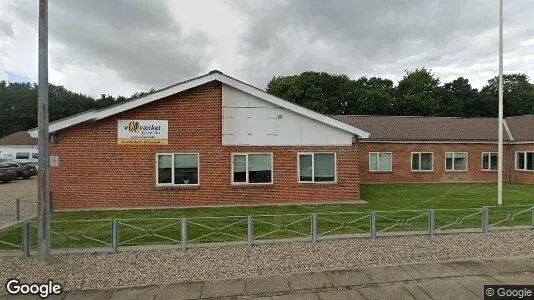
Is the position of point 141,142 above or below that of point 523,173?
above

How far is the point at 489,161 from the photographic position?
25.7 meters

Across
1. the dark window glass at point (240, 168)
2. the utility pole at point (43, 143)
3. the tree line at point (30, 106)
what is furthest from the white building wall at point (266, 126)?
the tree line at point (30, 106)

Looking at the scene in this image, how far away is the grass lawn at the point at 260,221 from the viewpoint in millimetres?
9305

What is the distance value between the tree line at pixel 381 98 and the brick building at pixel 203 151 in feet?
116

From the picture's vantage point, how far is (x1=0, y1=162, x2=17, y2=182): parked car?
25.6m

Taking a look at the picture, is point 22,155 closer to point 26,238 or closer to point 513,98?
point 26,238

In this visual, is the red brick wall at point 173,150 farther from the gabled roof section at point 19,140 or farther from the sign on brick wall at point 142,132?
the gabled roof section at point 19,140

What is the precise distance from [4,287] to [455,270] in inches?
346

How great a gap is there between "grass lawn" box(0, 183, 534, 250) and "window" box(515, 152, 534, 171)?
9788mm

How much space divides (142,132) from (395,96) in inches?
2249

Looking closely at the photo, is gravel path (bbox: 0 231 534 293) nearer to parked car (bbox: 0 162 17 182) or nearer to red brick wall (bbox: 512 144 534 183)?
red brick wall (bbox: 512 144 534 183)

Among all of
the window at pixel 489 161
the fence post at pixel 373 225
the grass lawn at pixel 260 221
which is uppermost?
the window at pixel 489 161

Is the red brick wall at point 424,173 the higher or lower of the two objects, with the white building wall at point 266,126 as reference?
lower

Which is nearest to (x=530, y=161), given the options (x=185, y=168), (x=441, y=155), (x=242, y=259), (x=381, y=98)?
(x=441, y=155)
